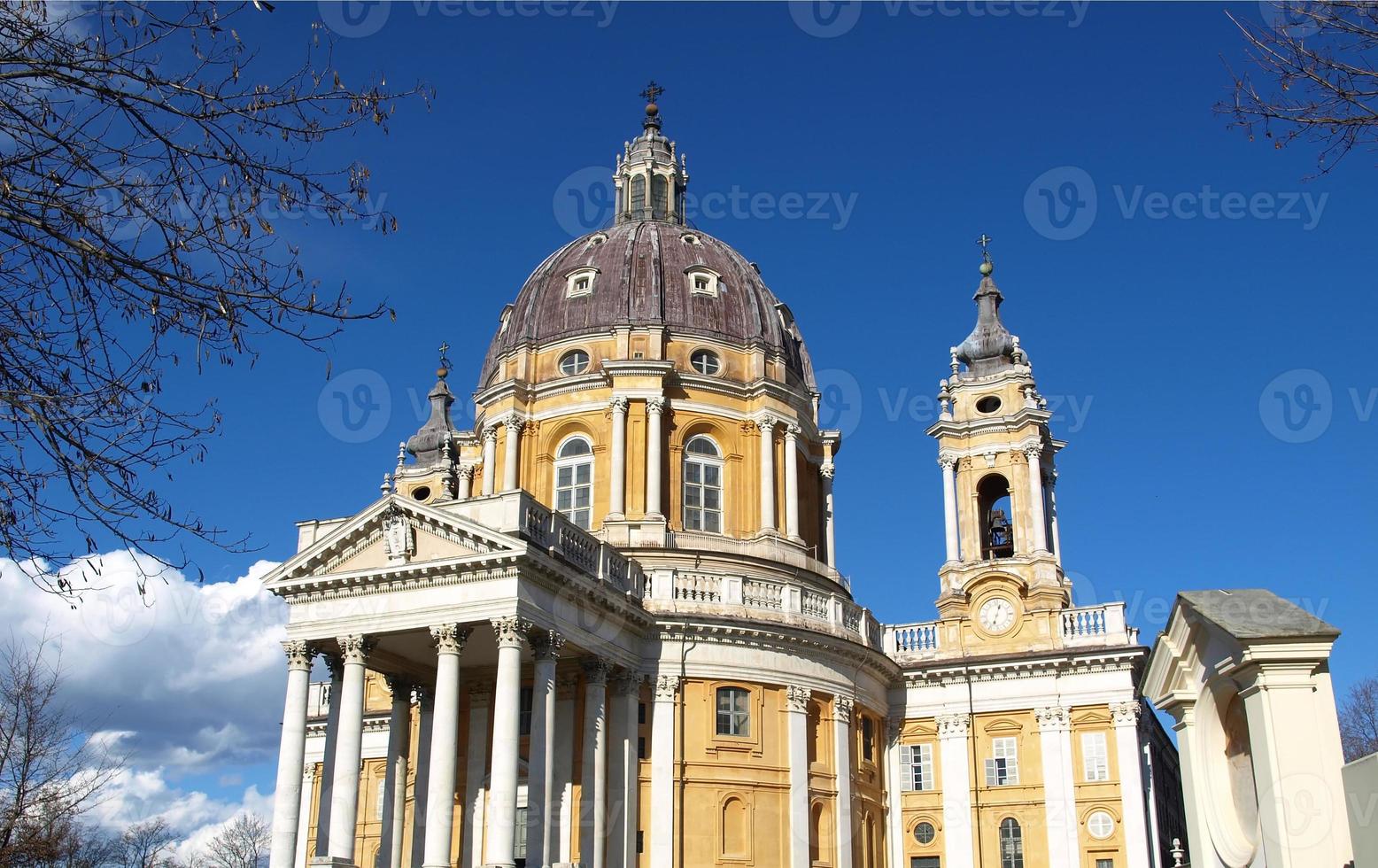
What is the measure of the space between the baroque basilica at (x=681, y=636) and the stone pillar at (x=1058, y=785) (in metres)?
0.08

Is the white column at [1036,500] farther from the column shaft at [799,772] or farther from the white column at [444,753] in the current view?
the white column at [444,753]

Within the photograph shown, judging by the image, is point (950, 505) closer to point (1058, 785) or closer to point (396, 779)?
point (1058, 785)

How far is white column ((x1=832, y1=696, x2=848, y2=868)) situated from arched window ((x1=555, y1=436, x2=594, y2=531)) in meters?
9.63

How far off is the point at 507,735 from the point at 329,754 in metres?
5.07

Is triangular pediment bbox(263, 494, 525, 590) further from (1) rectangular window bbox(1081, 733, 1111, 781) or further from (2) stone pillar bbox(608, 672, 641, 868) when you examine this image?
(1) rectangular window bbox(1081, 733, 1111, 781)

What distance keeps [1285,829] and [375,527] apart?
22426mm

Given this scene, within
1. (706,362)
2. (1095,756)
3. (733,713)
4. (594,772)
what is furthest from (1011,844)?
(706,362)

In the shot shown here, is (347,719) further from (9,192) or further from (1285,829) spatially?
(9,192)

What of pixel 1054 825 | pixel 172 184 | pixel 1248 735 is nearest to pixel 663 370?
pixel 1054 825

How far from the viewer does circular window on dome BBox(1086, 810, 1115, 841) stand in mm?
40250

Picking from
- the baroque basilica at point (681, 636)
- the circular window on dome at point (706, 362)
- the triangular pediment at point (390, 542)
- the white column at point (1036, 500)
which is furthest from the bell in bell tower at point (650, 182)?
the triangular pediment at point (390, 542)

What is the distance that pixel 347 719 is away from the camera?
30.9 m

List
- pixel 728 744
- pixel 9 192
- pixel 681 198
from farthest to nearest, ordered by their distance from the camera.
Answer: pixel 681 198 → pixel 728 744 → pixel 9 192

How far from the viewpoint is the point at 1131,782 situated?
4034 centimetres
